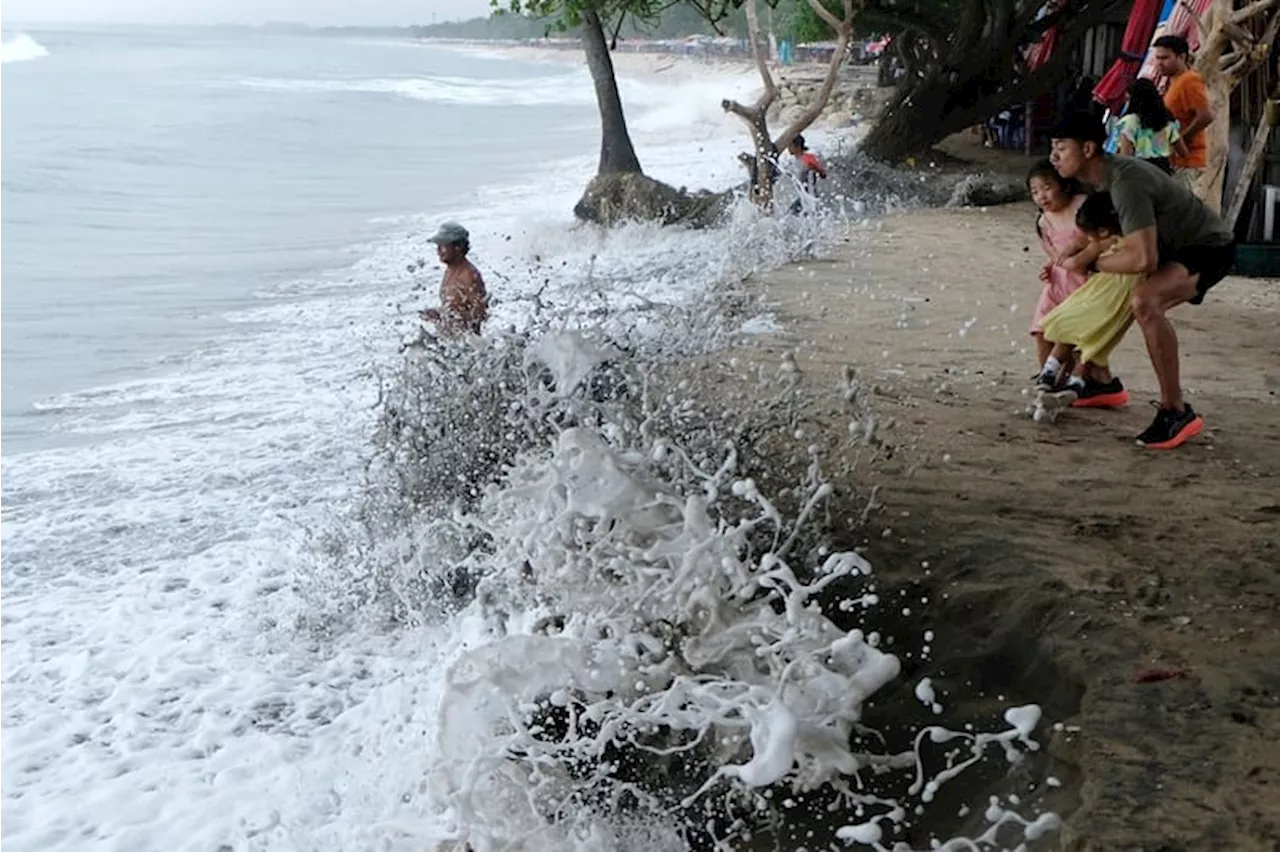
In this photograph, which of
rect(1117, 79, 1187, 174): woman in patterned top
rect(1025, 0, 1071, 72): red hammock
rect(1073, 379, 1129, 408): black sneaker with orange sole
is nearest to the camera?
rect(1073, 379, 1129, 408): black sneaker with orange sole

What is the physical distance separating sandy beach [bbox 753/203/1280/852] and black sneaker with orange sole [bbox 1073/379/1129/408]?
0.08 metres

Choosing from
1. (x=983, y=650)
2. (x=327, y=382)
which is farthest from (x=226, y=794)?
(x=327, y=382)

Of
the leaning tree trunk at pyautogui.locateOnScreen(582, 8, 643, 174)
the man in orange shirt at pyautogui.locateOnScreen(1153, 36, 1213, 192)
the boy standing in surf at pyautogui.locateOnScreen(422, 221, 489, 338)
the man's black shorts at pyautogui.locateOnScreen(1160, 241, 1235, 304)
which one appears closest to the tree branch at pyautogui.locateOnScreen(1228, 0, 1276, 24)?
the man in orange shirt at pyautogui.locateOnScreen(1153, 36, 1213, 192)

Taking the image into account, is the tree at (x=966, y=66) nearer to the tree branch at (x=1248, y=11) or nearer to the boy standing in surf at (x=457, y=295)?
the tree branch at (x=1248, y=11)

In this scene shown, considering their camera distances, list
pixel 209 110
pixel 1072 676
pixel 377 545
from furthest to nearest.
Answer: pixel 209 110 → pixel 377 545 → pixel 1072 676

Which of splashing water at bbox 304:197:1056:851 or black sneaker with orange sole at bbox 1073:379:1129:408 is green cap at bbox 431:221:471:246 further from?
black sneaker with orange sole at bbox 1073:379:1129:408

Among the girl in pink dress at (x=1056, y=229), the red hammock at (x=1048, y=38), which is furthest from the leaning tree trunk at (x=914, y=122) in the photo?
the girl in pink dress at (x=1056, y=229)

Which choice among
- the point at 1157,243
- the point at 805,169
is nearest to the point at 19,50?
the point at 805,169

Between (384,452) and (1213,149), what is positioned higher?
(1213,149)

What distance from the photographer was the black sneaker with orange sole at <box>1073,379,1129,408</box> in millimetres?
6543

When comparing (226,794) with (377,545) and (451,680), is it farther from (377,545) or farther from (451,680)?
(377,545)

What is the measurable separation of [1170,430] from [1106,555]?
1414mm

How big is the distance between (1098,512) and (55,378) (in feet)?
28.2

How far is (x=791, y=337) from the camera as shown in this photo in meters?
8.64
